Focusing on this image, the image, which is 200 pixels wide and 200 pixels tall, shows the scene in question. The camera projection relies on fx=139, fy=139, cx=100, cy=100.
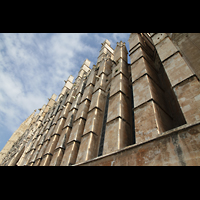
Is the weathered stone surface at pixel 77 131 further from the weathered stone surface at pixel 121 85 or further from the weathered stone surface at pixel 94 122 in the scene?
the weathered stone surface at pixel 121 85

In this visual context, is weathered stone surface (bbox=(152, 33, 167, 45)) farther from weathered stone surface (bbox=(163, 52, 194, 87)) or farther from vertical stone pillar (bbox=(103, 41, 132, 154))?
vertical stone pillar (bbox=(103, 41, 132, 154))

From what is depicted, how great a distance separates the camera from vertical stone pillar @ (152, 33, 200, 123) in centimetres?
404

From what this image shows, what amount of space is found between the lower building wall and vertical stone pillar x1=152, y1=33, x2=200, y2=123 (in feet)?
2.95

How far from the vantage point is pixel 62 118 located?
13422 millimetres

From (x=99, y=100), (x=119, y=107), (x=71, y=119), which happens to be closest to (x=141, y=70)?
(x=119, y=107)

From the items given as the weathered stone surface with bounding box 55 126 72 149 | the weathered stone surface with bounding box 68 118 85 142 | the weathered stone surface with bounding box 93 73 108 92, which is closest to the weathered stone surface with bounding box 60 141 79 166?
the weathered stone surface with bounding box 68 118 85 142

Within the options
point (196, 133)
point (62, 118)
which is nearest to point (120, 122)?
point (196, 133)

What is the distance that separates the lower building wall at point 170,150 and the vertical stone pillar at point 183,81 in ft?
2.95

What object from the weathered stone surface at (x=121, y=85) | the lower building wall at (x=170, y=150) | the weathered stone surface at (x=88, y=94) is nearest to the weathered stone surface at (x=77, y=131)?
the weathered stone surface at (x=88, y=94)

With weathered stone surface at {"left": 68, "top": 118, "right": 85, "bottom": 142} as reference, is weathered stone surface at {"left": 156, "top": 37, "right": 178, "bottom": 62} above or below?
above

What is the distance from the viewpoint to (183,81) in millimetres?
4801

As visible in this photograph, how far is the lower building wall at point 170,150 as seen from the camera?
9.53ft
